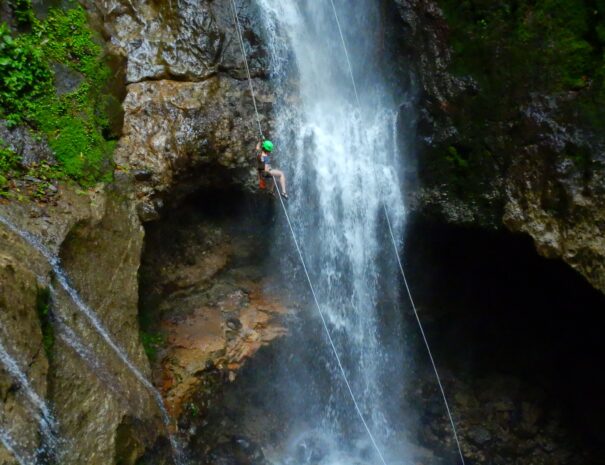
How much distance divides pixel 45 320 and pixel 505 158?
249 inches

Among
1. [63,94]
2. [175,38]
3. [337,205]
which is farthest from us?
[337,205]

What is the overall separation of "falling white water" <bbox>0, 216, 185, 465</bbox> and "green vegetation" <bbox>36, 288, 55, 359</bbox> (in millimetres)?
358

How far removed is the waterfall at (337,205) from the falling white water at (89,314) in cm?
259

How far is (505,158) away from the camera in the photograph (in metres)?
A: 7.26

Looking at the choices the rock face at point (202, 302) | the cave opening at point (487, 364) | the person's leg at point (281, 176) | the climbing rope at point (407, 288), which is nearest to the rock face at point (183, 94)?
the person's leg at point (281, 176)

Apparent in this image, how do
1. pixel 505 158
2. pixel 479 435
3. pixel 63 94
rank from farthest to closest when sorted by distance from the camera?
pixel 479 435, pixel 505 158, pixel 63 94

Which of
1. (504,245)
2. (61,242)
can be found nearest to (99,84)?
(61,242)

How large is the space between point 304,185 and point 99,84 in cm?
348

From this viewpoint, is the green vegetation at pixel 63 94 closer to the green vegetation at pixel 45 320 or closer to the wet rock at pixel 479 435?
the green vegetation at pixel 45 320

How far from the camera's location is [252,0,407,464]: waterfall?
27.7 feet

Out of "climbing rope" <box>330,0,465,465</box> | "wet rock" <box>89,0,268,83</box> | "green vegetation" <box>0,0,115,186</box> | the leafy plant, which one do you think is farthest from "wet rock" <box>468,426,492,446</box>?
the leafy plant

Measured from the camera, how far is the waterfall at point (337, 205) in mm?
8438

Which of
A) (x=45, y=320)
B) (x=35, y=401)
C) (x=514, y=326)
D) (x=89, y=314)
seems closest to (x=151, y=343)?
(x=89, y=314)

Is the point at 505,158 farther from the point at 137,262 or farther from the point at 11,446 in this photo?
the point at 11,446
